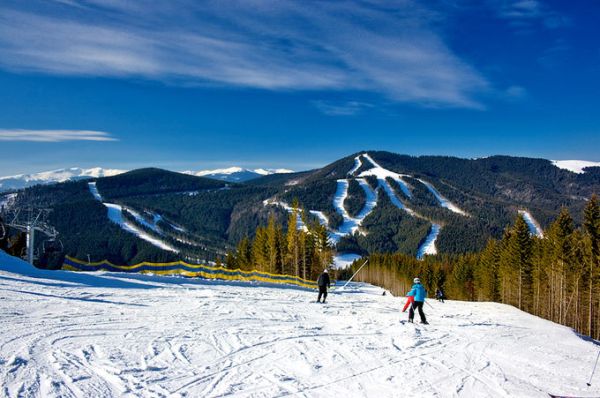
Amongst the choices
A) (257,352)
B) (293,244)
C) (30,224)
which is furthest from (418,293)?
(293,244)

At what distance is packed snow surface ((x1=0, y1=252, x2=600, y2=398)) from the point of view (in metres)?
8.02

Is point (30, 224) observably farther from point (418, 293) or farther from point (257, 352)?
point (418, 293)

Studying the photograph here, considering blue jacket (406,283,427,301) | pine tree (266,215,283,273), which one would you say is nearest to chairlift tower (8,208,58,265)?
blue jacket (406,283,427,301)

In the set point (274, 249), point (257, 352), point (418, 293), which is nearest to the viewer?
point (257, 352)

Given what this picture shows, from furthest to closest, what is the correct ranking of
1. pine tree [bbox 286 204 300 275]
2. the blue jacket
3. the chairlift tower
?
1. pine tree [bbox 286 204 300 275]
2. the chairlift tower
3. the blue jacket

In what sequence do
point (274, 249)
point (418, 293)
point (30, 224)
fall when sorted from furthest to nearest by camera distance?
point (274, 249), point (30, 224), point (418, 293)

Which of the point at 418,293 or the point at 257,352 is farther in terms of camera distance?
the point at 418,293

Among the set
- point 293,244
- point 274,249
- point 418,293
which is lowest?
point 418,293

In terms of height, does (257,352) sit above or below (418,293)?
below

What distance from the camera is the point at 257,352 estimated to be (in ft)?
34.2

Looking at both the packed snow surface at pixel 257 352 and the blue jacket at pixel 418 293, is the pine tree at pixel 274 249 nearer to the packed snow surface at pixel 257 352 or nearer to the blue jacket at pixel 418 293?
the packed snow surface at pixel 257 352

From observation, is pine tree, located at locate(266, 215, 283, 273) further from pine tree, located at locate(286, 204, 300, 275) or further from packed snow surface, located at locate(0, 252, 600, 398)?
packed snow surface, located at locate(0, 252, 600, 398)

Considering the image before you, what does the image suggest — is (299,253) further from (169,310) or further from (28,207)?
(169,310)

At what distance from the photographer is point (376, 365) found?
9.88 m
